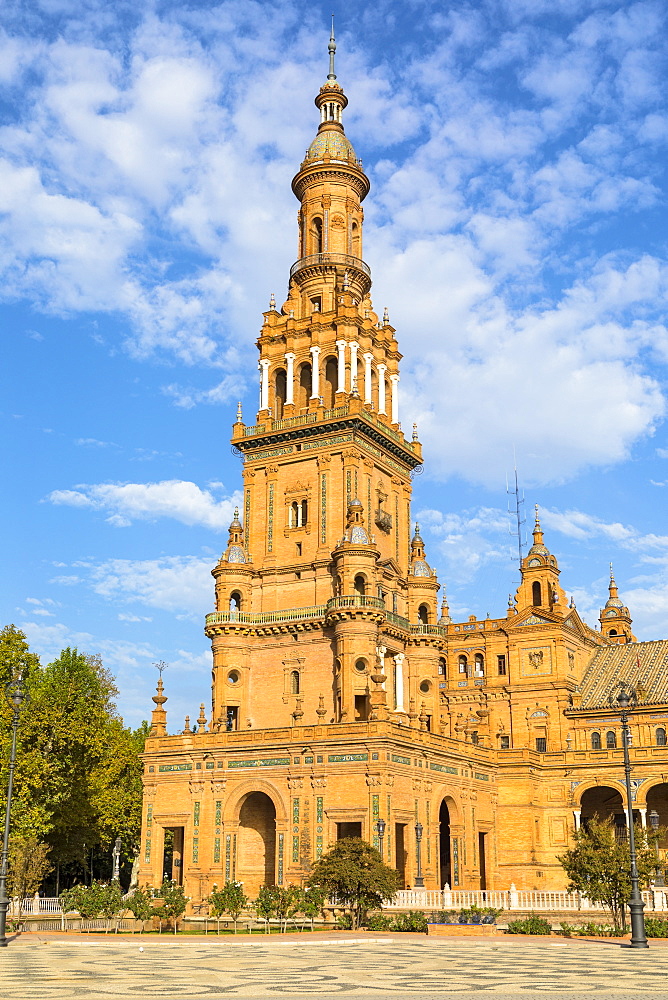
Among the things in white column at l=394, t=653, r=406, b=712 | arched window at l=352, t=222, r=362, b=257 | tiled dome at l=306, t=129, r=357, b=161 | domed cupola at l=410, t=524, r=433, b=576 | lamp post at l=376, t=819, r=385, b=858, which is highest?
tiled dome at l=306, t=129, r=357, b=161

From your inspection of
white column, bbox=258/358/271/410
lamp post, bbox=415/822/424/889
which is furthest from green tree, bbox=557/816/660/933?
white column, bbox=258/358/271/410

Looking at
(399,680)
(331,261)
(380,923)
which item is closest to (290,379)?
(331,261)

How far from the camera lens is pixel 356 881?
41.6m

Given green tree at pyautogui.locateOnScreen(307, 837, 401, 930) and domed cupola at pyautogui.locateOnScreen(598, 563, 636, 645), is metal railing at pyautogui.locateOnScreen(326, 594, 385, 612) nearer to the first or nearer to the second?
green tree at pyautogui.locateOnScreen(307, 837, 401, 930)

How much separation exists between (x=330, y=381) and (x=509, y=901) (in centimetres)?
3554

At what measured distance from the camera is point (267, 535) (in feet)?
224

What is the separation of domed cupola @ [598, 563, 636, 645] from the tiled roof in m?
9.34

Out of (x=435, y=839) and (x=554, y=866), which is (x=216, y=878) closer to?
(x=435, y=839)

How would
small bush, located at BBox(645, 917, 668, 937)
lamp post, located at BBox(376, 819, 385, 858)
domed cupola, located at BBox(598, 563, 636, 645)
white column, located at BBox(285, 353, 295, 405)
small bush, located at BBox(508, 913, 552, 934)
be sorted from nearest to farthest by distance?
small bush, located at BBox(645, 917, 668, 937) < small bush, located at BBox(508, 913, 552, 934) < lamp post, located at BBox(376, 819, 385, 858) < white column, located at BBox(285, 353, 295, 405) < domed cupola, located at BBox(598, 563, 636, 645)

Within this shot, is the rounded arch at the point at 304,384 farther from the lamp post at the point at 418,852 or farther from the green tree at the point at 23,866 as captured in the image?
the green tree at the point at 23,866

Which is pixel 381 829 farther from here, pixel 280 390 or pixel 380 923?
pixel 280 390

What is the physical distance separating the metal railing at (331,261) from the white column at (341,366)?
732 cm

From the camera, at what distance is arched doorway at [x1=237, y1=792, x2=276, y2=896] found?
5897cm

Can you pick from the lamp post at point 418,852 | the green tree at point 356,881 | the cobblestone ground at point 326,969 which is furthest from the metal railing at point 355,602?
the cobblestone ground at point 326,969
